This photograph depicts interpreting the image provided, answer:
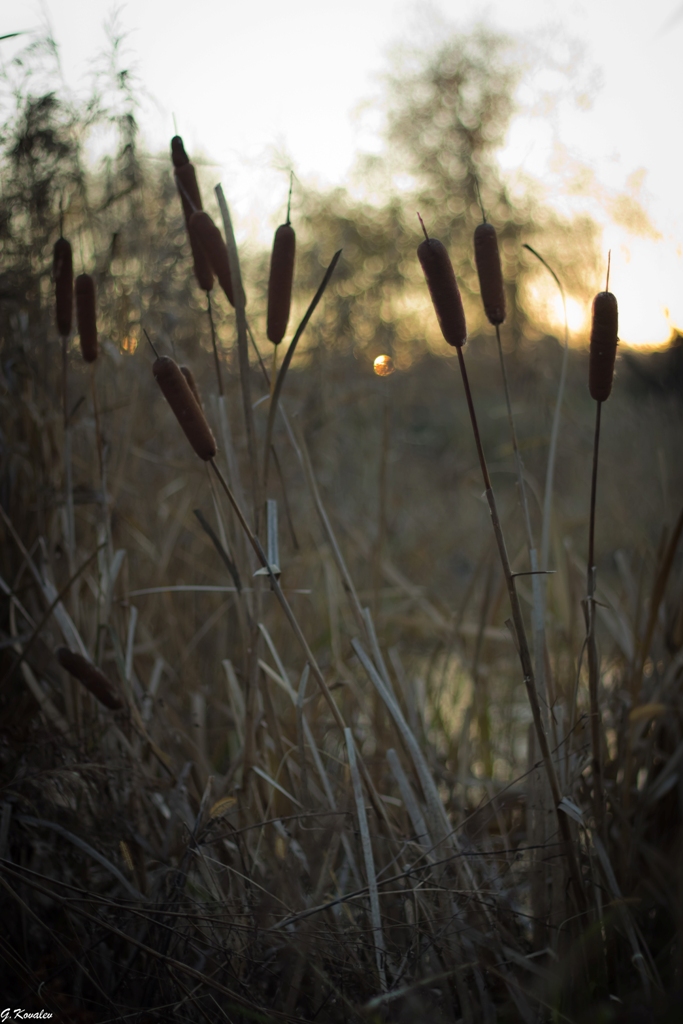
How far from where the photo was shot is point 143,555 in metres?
1.20

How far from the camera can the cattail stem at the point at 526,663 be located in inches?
16.5

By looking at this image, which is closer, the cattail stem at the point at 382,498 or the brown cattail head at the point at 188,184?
the brown cattail head at the point at 188,184

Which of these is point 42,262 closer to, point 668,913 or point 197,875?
point 197,875

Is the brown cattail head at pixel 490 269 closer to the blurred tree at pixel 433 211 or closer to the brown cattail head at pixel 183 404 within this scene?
the brown cattail head at pixel 183 404

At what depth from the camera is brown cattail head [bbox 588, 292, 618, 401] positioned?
0.45m

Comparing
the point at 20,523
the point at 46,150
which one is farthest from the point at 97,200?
the point at 20,523

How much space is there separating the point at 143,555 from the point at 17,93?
2.38 ft

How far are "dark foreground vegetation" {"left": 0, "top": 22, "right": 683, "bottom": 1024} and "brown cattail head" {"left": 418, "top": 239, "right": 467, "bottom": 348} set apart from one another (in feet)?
0.59

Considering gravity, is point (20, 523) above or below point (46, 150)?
below

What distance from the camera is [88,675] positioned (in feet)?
1.86

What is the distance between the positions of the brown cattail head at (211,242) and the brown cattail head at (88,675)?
1.08 ft

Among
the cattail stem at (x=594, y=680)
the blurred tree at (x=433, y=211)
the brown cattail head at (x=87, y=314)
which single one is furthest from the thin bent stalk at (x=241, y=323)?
the blurred tree at (x=433, y=211)

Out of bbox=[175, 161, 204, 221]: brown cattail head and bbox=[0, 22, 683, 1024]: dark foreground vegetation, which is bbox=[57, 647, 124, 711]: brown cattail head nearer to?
bbox=[0, 22, 683, 1024]: dark foreground vegetation
